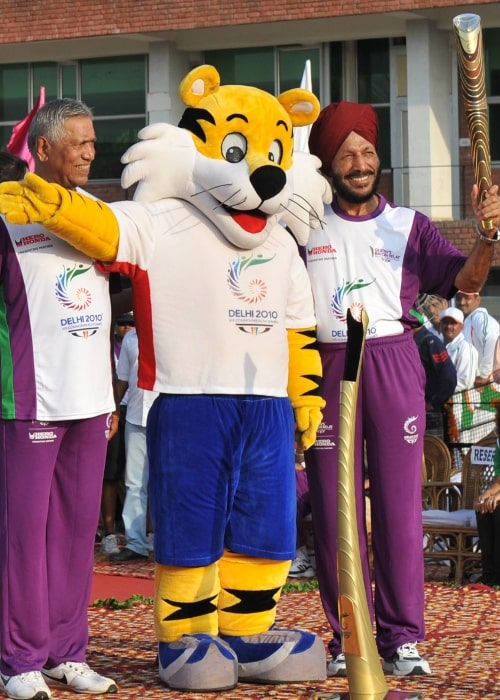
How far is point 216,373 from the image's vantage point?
5.31 metres

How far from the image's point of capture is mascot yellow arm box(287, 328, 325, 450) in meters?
5.55

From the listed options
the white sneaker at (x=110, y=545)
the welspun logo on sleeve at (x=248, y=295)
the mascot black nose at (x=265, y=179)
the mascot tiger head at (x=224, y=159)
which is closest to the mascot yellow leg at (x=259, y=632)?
the welspun logo on sleeve at (x=248, y=295)

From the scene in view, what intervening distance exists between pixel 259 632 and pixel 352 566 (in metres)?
1.15

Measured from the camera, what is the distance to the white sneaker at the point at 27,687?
196 inches

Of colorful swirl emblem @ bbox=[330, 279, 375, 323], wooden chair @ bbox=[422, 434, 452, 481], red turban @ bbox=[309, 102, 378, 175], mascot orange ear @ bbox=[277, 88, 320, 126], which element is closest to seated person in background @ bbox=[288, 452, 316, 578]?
wooden chair @ bbox=[422, 434, 452, 481]

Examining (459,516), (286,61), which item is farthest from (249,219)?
(286,61)

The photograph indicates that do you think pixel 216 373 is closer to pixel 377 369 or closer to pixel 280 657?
pixel 377 369

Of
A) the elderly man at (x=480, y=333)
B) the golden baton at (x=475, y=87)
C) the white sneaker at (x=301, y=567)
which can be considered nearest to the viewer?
the golden baton at (x=475, y=87)

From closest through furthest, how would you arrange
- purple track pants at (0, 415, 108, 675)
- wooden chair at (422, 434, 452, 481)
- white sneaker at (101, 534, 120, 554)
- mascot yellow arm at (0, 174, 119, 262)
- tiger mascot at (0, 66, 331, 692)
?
mascot yellow arm at (0, 174, 119, 262) → purple track pants at (0, 415, 108, 675) → tiger mascot at (0, 66, 331, 692) → wooden chair at (422, 434, 452, 481) → white sneaker at (101, 534, 120, 554)

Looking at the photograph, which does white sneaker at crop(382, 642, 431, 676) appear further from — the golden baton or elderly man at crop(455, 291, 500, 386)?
elderly man at crop(455, 291, 500, 386)

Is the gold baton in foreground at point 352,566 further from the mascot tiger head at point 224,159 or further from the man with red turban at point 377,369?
the man with red turban at point 377,369

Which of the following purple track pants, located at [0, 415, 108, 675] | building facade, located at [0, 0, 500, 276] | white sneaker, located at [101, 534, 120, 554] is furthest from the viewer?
building facade, located at [0, 0, 500, 276]

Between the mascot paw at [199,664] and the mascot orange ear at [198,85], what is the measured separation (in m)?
2.11

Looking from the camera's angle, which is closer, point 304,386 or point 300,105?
point 304,386
